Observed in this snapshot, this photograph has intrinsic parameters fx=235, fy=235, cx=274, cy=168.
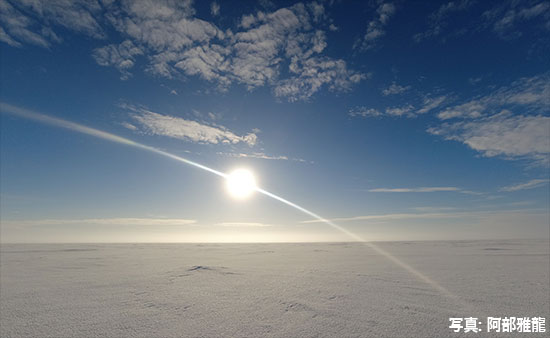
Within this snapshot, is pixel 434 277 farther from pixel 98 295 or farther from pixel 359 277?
pixel 98 295

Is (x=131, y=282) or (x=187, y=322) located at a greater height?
(x=187, y=322)

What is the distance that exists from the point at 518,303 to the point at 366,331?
5.05 metres

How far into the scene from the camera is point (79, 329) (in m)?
4.91

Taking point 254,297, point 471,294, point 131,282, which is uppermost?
point 471,294

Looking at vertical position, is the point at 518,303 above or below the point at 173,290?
above

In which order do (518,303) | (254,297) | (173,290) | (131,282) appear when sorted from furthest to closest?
(131,282) → (173,290) → (254,297) → (518,303)

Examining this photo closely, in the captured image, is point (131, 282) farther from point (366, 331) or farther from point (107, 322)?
point (366, 331)

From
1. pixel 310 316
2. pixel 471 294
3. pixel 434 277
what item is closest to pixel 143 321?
pixel 310 316

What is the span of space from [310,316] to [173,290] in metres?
4.99

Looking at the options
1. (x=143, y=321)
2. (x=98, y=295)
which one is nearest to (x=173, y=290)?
(x=98, y=295)

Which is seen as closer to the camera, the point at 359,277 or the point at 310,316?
the point at 310,316

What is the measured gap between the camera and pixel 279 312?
5.87 meters

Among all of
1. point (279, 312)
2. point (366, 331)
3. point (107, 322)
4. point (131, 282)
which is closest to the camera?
point (366, 331)

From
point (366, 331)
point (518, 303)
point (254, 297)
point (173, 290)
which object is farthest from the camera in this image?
point (173, 290)
